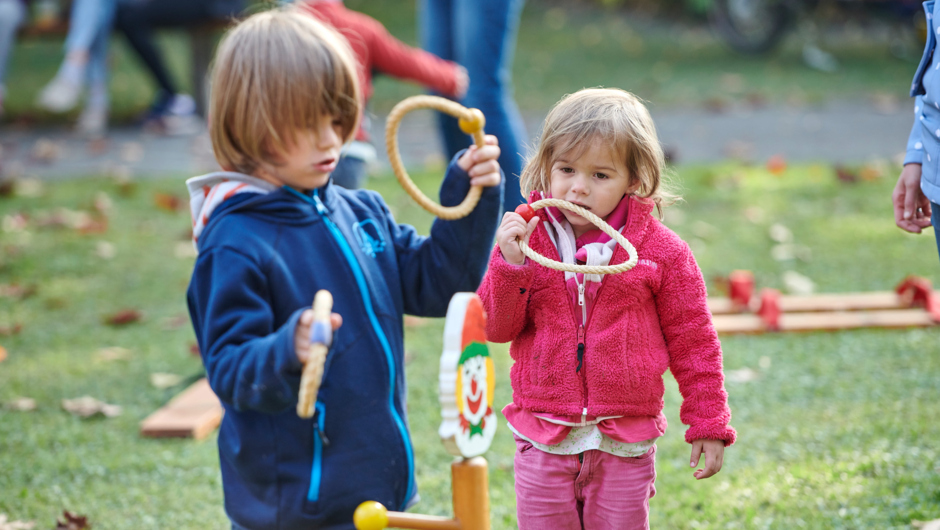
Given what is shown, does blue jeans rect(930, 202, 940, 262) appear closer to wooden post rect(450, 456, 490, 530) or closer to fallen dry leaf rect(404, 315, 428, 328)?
wooden post rect(450, 456, 490, 530)

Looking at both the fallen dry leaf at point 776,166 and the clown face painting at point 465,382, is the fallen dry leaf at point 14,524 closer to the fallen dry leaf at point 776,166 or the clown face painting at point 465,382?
the clown face painting at point 465,382

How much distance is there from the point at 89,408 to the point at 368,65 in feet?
5.20

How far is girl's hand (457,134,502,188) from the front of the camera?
177 centimetres

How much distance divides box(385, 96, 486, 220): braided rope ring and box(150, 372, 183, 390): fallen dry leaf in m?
2.03

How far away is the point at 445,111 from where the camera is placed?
168 cm

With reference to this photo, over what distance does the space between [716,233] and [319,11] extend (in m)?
2.58

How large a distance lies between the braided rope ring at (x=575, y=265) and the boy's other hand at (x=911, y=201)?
854mm

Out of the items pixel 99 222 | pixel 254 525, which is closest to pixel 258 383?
pixel 254 525

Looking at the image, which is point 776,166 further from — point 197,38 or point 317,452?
point 197,38

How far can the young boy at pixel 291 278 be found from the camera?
1.60m

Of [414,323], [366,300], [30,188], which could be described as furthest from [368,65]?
[30,188]

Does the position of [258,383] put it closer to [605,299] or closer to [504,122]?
[605,299]

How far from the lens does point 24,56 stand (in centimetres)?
1147

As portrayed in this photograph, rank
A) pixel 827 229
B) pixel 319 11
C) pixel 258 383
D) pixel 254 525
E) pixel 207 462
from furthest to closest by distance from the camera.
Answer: pixel 827 229, pixel 319 11, pixel 207 462, pixel 254 525, pixel 258 383
